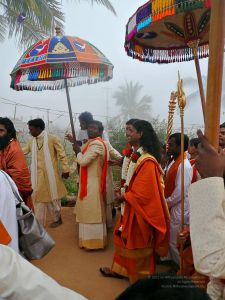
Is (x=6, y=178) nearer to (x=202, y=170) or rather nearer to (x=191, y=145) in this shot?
(x=202, y=170)

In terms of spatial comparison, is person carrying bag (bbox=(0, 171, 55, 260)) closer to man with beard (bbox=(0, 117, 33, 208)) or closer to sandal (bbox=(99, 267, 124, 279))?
man with beard (bbox=(0, 117, 33, 208))

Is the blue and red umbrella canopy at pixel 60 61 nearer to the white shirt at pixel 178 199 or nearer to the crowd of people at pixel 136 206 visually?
the crowd of people at pixel 136 206

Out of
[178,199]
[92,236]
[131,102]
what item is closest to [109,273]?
[92,236]

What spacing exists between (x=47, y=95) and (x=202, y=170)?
203 feet

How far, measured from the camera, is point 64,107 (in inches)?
2370

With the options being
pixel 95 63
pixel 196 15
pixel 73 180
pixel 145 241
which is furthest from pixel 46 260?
pixel 73 180

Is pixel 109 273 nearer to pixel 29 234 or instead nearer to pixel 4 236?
pixel 29 234

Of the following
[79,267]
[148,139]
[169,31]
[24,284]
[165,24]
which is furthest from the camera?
[79,267]

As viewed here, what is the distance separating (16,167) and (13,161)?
8cm

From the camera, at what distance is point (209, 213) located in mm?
1145

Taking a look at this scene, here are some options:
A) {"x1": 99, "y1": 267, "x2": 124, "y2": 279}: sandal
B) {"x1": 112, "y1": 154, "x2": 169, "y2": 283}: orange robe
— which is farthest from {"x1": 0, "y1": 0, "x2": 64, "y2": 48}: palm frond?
{"x1": 99, "y1": 267, "x2": 124, "y2": 279}: sandal

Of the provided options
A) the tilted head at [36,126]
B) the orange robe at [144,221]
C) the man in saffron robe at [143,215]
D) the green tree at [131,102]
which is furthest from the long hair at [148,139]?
the green tree at [131,102]

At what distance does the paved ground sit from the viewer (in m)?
3.52

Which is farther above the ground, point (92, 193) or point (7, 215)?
point (7, 215)
